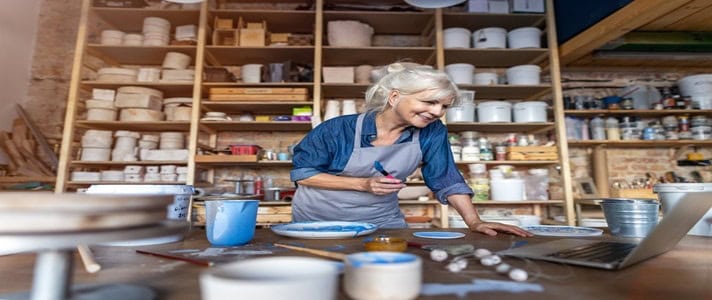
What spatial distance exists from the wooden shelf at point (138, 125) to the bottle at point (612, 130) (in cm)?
450

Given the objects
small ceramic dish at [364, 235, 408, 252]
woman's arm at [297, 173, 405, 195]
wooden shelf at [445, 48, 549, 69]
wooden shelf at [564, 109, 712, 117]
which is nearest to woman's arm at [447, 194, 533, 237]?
woman's arm at [297, 173, 405, 195]

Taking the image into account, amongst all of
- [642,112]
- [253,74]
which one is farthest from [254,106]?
[642,112]

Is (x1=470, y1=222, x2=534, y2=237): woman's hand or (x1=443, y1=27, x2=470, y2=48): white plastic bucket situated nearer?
(x1=470, y1=222, x2=534, y2=237): woman's hand

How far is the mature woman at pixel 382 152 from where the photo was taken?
1.67m

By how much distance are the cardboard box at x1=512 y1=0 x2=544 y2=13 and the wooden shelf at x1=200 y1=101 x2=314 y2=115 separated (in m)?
2.42

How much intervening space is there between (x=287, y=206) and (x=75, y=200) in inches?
121

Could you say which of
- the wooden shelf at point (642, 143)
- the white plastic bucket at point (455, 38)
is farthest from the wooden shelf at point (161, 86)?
the wooden shelf at point (642, 143)

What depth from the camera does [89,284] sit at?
0.62 metres

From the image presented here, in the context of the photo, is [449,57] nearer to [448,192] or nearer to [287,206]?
[287,206]

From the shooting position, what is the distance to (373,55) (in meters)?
3.82

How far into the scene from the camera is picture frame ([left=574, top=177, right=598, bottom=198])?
12.5 feet

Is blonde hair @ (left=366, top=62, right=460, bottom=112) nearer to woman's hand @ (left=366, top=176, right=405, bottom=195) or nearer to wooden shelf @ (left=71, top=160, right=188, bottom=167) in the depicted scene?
woman's hand @ (left=366, top=176, right=405, bottom=195)

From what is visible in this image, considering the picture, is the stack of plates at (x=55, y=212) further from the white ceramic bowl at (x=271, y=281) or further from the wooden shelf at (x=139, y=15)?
the wooden shelf at (x=139, y=15)

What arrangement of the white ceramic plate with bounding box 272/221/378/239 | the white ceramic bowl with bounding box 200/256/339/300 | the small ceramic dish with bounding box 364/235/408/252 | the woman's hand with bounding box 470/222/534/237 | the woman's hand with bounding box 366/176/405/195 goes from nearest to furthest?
the white ceramic bowl with bounding box 200/256/339/300, the small ceramic dish with bounding box 364/235/408/252, the white ceramic plate with bounding box 272/221/378/239, the woman's hand with bounding box 470/222/534/237, the woman's hand with bounding box 366/176/405/195
